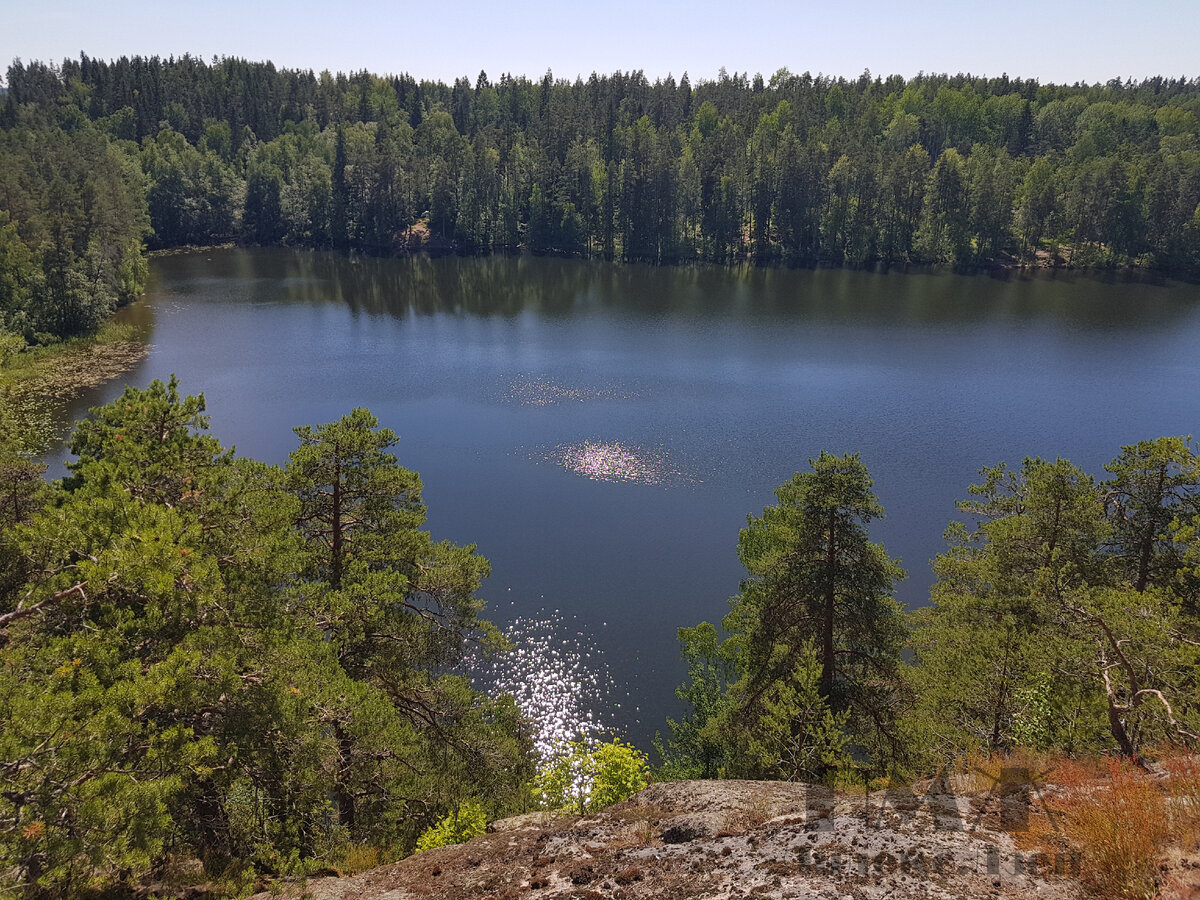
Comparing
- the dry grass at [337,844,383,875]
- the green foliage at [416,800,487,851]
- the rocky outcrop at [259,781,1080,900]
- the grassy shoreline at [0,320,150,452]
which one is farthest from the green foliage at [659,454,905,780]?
the grassy shoreline at [0,320,150,452]

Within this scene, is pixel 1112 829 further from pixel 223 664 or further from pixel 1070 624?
pixel 223 664

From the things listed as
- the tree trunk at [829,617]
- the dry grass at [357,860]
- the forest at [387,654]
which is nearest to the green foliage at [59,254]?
the forest at [387,654]

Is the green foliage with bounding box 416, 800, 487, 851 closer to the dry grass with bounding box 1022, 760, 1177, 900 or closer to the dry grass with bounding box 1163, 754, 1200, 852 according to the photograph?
the dry grass with bounding box 1022, 760, 1177, 900

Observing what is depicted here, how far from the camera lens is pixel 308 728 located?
12.8 meters

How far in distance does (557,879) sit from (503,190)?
13973 cm

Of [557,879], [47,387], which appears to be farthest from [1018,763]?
[47,387]

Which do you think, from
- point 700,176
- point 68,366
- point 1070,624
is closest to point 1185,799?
point 1070,624

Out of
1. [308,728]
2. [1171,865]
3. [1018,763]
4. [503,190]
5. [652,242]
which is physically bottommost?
[308,728]

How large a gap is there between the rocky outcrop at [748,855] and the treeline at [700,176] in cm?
12646

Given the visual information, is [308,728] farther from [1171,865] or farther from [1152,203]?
[1152,203]

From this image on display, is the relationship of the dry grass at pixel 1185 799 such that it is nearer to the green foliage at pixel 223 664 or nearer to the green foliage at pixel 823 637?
the green foliage at pixel 823 637

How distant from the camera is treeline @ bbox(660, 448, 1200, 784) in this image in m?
13.5

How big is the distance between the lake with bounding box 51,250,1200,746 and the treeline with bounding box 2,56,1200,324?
17262mm

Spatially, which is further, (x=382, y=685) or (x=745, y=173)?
(x=745, y=173)
